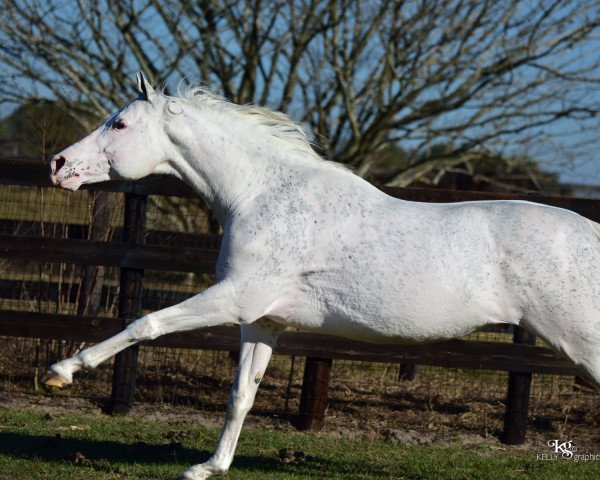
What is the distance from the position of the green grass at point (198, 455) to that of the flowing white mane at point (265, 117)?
197 cm

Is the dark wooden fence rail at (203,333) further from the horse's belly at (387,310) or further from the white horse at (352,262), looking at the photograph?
the horse's belly at (387,310)

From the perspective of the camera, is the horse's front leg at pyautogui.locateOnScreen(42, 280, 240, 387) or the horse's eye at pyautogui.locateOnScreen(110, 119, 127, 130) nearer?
the horse's front leg at pyautogui.locateOnScreen(42, 280, 240, 387)

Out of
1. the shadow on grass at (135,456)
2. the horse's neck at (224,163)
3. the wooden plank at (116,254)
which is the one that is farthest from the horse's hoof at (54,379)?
the wooden plank at (116,254)

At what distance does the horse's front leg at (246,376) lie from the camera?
4.96 metres

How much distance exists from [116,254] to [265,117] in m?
2.32

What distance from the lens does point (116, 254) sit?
275 inches

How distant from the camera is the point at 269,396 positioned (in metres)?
7.62

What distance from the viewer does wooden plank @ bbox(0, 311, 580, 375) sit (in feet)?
22.7

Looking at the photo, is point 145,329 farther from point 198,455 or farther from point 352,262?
point 198,455

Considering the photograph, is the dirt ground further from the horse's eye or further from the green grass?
the horse's eye

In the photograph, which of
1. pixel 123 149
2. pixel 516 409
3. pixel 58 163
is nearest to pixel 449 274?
pixel 123 149

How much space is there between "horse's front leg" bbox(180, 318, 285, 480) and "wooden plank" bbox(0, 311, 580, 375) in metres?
1.84

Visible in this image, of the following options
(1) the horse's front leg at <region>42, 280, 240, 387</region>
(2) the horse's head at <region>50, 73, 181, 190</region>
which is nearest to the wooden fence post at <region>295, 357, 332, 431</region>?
(1) the horse's front leg at <region>42, 280, 240, 387</region>

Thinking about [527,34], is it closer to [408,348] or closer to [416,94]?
[416,94]
